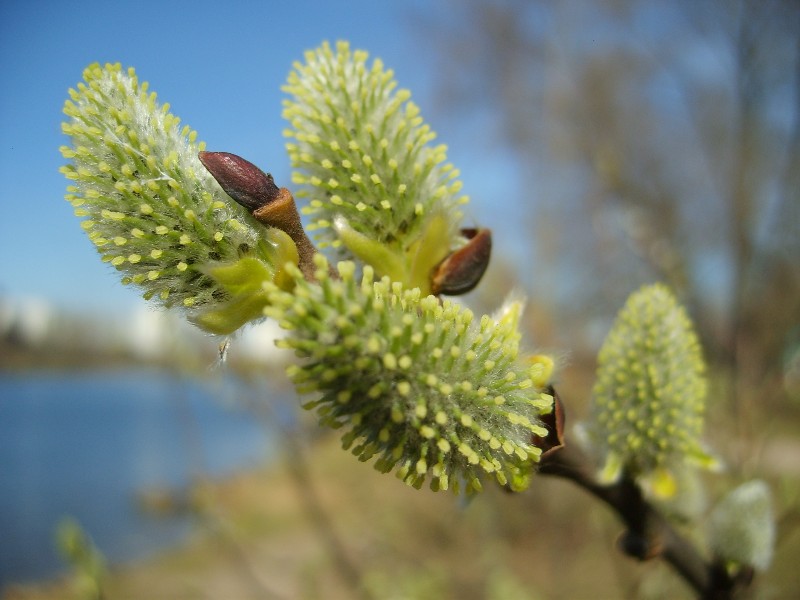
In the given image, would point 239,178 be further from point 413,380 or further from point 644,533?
point 644,533

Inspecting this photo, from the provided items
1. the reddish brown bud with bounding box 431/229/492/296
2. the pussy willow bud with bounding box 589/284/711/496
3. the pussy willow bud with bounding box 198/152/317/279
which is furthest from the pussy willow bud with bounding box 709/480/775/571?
the pussy willow bud with bounding box 198/152/317/279

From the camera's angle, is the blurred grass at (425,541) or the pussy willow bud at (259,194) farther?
the blurred grass at (425,541)

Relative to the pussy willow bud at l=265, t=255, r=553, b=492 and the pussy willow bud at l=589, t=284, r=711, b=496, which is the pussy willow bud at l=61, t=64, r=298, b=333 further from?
the pussy willow bud at l=589, t=284, r=711, b=496

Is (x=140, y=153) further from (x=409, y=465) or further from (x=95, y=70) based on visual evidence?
(x=409, y=465)

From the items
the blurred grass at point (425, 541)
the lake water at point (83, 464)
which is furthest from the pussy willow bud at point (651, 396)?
the lake water at point (83, 464)

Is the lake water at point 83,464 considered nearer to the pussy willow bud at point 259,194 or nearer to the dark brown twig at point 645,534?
the dark brown twig at point 645,534
